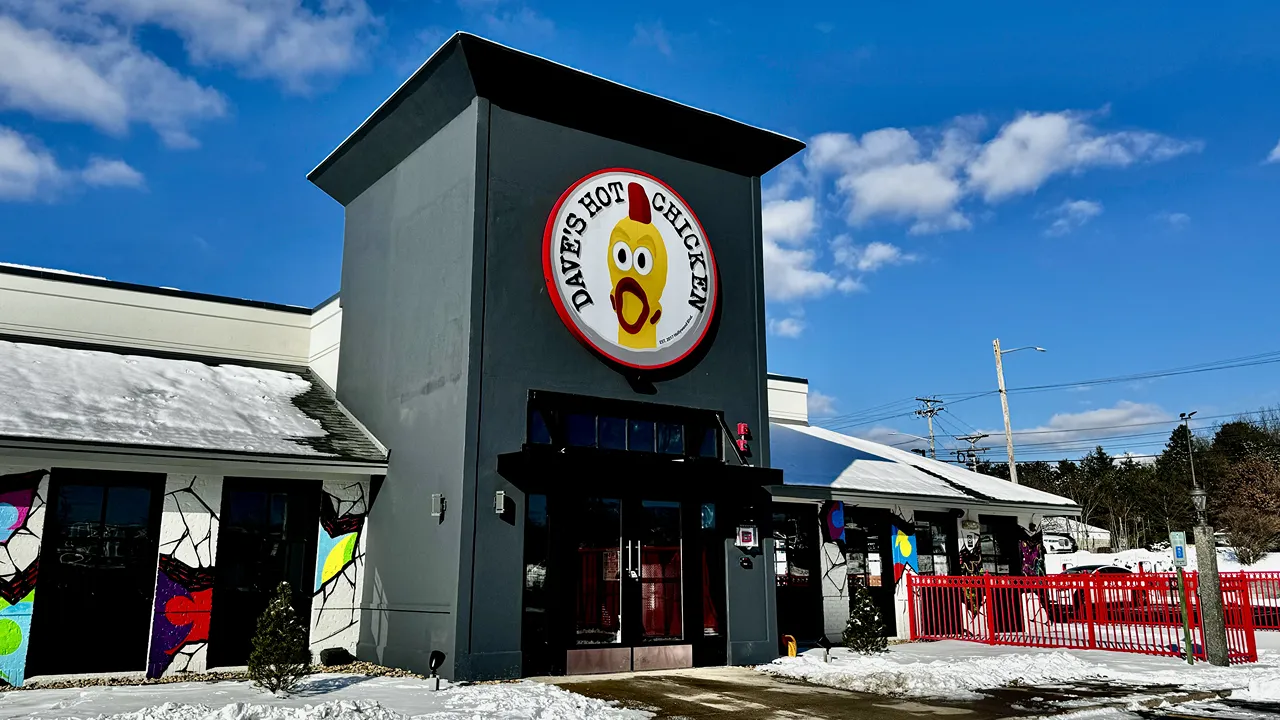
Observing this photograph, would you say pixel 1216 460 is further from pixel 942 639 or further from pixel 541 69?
pixel 541 69

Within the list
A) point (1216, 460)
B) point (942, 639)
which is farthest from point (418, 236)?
point (1216, 460)

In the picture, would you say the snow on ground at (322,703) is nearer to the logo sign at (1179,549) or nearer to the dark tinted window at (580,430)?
the dark tinted window at (580,430)

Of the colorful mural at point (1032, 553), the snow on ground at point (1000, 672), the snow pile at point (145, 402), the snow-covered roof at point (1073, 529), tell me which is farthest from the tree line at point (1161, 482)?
the snow pile at point (145, 402)

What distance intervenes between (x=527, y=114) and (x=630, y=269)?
254 cm

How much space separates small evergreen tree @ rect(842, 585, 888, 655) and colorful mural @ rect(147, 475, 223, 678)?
8647 mm

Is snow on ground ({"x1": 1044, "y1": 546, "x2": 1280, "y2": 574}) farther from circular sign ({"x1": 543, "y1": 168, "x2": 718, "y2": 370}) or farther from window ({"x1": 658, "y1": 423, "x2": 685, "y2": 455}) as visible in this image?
circular sign ({"x1": 543, "y1": 168, "x2": 718, "y2": 370})

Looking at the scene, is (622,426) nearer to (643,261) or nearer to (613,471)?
(613,471)

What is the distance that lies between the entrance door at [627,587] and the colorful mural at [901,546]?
636 centimetres

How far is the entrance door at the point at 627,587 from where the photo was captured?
39.1 feet

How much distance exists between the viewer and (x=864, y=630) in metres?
13.3

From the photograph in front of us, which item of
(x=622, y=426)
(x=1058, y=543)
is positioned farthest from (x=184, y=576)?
(x=1058, y=543)

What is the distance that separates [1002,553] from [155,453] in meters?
16.2

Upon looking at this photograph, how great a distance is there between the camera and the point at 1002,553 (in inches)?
775

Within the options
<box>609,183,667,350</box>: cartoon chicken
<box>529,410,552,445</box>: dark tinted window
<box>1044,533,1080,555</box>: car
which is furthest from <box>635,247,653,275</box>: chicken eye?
<box>1044,533,1080,555</box>: car
